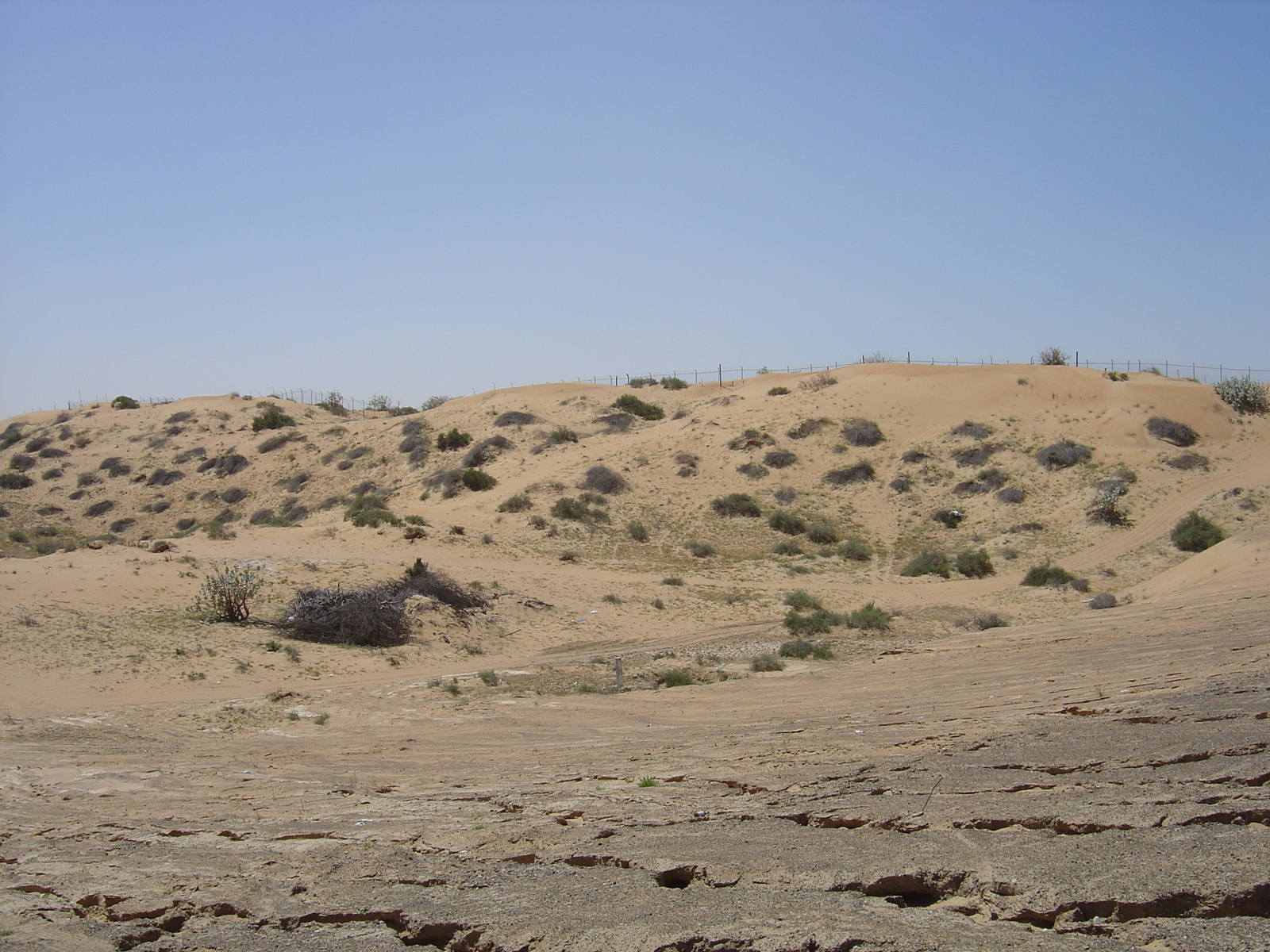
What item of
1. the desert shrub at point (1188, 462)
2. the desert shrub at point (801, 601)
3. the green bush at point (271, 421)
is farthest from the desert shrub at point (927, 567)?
the green bush at point (271, 421)

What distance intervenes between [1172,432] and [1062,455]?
17.7ft

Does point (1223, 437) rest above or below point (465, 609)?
above

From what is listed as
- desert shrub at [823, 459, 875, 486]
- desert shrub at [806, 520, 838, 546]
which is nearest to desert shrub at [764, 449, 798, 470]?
desert shrub at [823, 459, 875, 486]

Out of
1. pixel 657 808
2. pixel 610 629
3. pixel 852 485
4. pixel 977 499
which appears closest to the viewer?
pixel 657 808

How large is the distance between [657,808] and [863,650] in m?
12.7

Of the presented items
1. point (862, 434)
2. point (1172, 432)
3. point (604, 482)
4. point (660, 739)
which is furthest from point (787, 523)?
point (660, 739)

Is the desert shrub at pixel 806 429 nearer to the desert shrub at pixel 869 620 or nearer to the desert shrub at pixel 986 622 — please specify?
the desert shrub at pixel 986 622

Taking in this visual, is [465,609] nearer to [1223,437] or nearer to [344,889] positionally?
[344,889]

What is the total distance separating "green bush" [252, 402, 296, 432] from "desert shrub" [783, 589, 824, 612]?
1772 inches

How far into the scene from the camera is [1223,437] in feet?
134

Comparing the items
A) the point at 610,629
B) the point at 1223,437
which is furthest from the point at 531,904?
the point at 1223,437

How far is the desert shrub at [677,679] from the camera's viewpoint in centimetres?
1719

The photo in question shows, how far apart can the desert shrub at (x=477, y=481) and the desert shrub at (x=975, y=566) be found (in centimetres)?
2118

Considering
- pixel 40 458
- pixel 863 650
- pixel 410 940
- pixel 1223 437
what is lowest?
pixel 863 650
